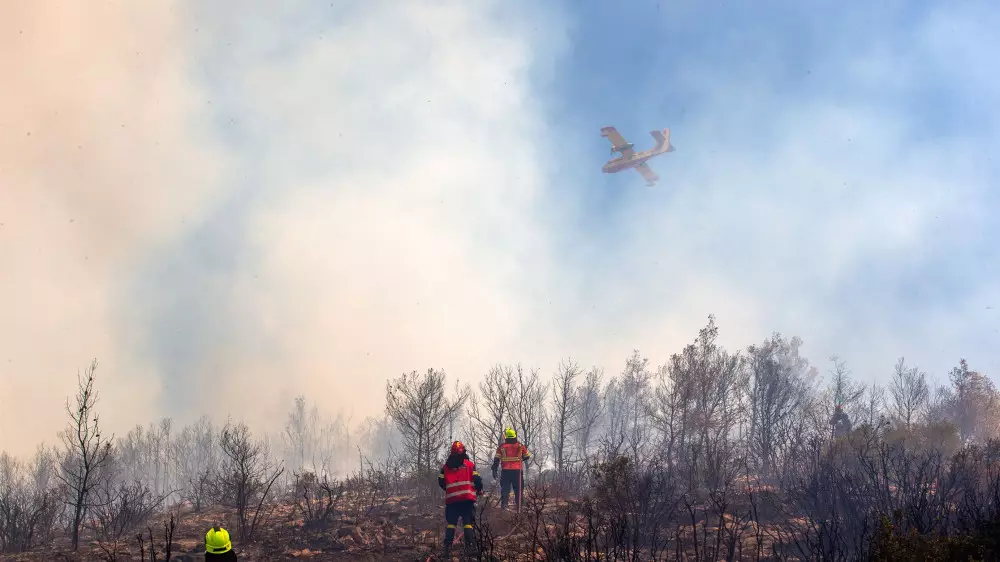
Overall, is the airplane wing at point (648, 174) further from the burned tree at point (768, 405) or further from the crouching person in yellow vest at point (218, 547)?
the crouching person in yellow vest at point (218, 547)

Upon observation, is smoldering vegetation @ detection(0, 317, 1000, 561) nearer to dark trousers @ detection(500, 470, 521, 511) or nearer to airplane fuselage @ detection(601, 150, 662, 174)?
dark trousers @ detection(500, 470, 521, 511)

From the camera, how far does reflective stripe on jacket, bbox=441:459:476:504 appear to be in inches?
376

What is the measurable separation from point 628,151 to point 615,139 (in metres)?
1.46

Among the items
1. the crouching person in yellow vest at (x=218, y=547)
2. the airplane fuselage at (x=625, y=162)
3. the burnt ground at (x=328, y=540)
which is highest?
the airplane fuselage at (x=625, y=162)

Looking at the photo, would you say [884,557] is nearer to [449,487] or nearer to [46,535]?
[449,487]

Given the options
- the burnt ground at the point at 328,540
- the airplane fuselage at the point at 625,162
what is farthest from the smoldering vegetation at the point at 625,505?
the airplane fuselage at the point at 625,162

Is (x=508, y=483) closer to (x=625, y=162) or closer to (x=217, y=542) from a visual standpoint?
(x=217, y=542)

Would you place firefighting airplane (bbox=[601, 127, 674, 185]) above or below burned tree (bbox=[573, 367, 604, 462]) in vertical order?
above

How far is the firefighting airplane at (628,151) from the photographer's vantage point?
41.0 metres

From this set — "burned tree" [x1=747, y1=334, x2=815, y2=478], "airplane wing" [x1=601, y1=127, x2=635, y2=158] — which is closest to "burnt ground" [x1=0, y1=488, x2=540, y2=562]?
"burned tree" [x1=747, y1=334, x2=815, y2=478]

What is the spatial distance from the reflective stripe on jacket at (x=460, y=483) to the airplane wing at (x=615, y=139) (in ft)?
113

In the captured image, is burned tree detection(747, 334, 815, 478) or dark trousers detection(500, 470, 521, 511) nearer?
dark trousers detection(500, 470, 521, 511)

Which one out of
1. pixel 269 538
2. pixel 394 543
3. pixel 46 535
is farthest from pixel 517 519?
pixel 46 535

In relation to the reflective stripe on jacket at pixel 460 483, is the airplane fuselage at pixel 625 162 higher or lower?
higher
